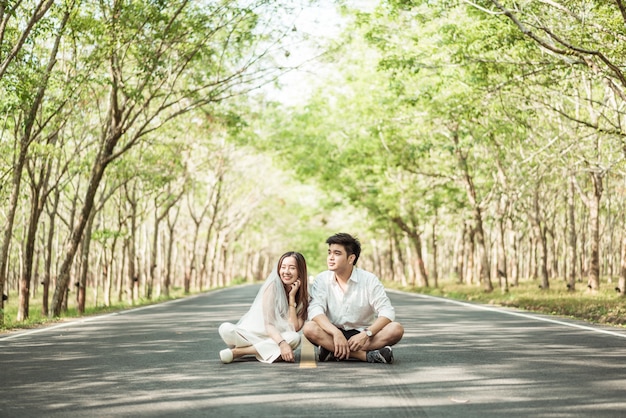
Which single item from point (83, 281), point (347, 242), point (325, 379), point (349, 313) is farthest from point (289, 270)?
point (83, 281)

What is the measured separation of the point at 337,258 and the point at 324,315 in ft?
2.03

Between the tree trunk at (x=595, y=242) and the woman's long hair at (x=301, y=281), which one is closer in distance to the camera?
the woman's long hair at (x=301, y=281)

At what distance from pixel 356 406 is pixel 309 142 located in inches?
1496

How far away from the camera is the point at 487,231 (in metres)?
56.3

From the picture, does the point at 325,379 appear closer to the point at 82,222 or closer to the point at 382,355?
the point at 382,355

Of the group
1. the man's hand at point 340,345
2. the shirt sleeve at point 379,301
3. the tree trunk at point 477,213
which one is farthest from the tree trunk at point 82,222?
the tree trunk at point 477,213

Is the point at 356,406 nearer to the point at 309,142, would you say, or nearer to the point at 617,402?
the point at 617,402

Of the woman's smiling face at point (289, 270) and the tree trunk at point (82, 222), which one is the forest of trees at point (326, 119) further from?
the woman's smiling face at point (289, 270)

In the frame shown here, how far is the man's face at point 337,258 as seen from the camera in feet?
27.7

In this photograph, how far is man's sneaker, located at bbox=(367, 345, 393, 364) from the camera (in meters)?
8.36

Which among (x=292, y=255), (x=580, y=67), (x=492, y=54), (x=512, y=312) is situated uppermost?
(x=492, y=54)

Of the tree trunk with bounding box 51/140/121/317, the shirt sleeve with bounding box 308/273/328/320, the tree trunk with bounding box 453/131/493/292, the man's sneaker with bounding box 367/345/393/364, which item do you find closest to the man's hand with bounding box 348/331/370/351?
the man's sneaker with bounding box 367/345/393/364

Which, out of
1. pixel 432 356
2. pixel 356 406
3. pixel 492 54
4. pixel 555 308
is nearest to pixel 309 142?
pixel 492 54

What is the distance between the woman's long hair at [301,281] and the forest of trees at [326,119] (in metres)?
5.44
